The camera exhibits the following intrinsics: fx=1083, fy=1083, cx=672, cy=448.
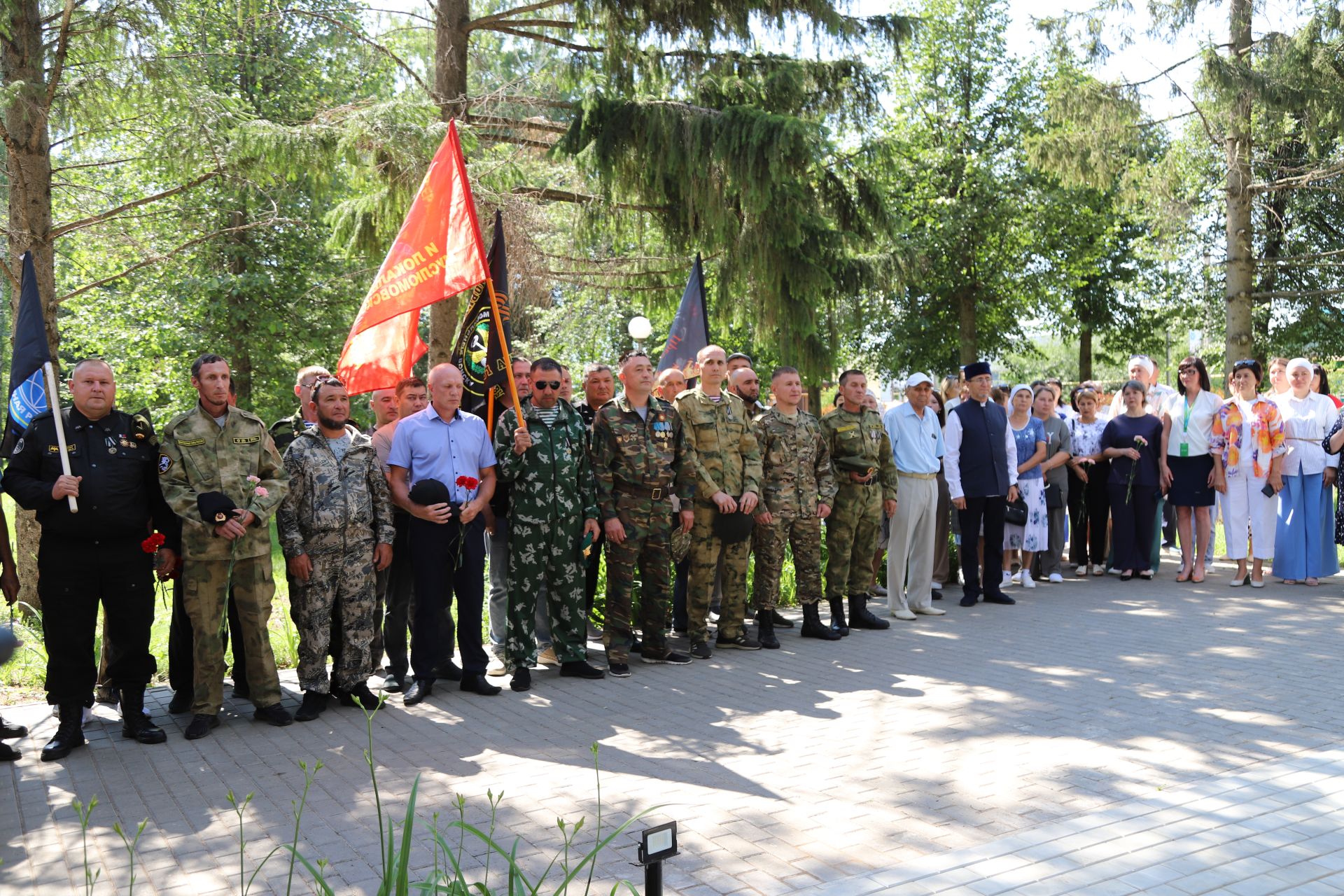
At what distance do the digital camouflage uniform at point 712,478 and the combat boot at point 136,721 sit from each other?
3706 mm

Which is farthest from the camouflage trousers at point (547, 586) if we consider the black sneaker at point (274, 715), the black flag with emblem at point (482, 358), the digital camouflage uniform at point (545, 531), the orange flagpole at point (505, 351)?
the black sneaker at point (274, 715)

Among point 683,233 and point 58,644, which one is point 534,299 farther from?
point 58,644

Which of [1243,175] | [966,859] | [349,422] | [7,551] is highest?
[1243,175]

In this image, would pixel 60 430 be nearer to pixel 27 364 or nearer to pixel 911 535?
pixel 27 364

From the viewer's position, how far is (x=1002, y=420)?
403 inches

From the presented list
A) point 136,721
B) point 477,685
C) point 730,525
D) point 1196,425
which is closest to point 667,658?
point 730,525

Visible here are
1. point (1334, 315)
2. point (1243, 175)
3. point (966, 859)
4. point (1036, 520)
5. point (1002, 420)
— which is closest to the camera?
point (966, 859)

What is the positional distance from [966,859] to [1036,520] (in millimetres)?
7593

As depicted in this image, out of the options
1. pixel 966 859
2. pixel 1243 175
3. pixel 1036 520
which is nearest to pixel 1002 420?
pixel 1036 520

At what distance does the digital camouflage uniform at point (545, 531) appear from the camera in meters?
7.31

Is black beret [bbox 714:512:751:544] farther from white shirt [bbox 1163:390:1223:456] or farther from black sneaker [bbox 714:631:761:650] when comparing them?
white shirt [bbox 1163:390:1223:456]

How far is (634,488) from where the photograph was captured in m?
7.71

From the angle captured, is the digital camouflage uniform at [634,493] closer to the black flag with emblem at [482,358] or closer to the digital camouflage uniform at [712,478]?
the digital camouflage uniform at [712,478]

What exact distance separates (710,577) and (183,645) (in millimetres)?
3644
